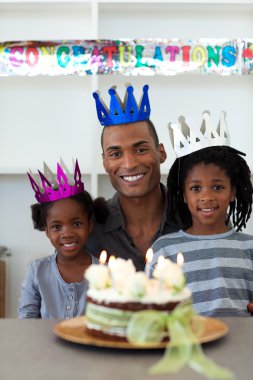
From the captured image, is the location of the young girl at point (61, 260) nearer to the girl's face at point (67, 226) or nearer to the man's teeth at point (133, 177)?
the girl's face at point (67, 226)

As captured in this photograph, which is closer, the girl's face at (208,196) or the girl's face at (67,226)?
the girl's face at (208,196)

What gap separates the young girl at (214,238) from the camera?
1617 mm

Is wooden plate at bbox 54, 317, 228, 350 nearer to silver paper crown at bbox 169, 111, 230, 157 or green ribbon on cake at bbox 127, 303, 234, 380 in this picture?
green ribbon on cake at bbox 127, 303, 234, 380

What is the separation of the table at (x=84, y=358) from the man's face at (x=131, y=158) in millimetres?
1113

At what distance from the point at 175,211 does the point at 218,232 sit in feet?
0.89

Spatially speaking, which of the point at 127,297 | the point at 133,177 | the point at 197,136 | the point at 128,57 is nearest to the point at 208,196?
the point at 197,136

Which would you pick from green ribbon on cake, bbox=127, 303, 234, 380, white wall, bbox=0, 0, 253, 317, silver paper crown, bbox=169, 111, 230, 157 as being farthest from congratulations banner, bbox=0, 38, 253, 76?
green ribbon on cake, bbox=127, 303, 234, 380

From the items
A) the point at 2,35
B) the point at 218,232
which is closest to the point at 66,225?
the point at 218,232

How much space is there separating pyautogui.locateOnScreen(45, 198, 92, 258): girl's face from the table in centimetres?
98

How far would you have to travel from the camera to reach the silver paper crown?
6.07 ft

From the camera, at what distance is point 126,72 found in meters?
3.15

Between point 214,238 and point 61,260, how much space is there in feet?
1.77

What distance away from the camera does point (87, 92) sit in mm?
3348

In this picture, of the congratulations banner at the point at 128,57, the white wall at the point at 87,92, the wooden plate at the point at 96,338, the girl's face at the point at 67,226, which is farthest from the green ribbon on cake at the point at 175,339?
the white wall at the point at 87,92
